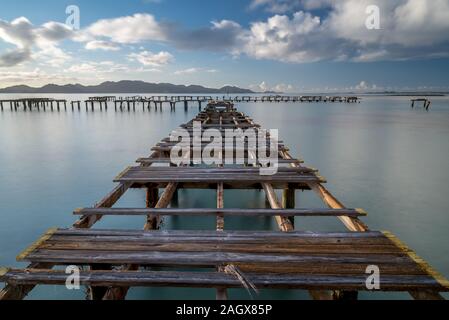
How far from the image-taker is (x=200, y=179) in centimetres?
605

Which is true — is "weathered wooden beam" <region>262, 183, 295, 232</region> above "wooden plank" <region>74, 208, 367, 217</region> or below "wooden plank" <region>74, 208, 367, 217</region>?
below

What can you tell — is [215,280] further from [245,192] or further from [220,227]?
[245,192]

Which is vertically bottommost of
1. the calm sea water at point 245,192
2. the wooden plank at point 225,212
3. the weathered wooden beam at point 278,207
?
the calm sea water at point 245,192

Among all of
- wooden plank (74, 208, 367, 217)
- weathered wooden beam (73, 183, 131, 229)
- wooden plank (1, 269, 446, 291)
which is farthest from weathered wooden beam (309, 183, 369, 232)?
weathered wooden beam (73, 183, 131, 229)

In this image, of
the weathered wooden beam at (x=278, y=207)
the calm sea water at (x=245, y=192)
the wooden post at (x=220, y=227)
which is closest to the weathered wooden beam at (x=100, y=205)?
the wooden post at (x=220, y=227)

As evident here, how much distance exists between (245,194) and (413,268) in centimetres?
857
